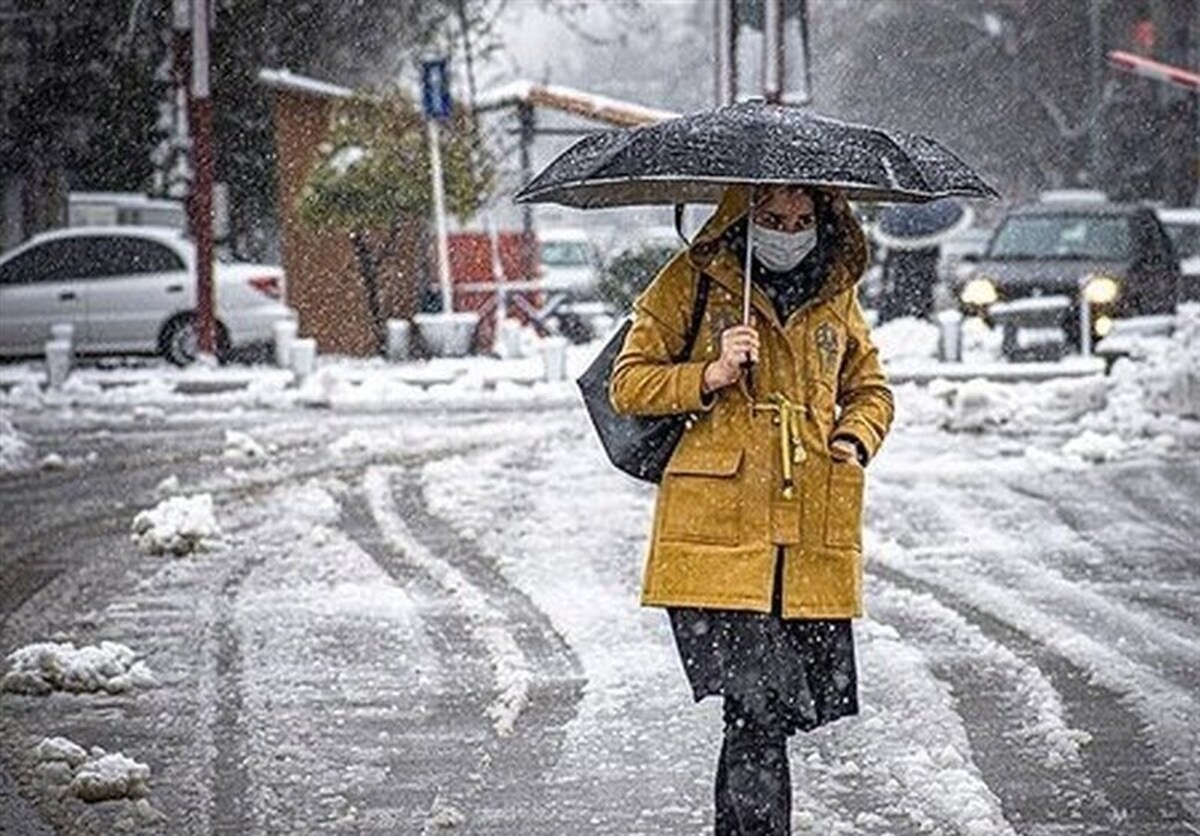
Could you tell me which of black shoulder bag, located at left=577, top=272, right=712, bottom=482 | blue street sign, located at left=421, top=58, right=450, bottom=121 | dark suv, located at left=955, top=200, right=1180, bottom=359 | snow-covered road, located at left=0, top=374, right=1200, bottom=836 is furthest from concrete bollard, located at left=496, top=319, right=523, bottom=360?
black shoulder bag, located at left=577, top=272, right=712, bottom=482

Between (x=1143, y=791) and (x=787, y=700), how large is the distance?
5.79 ft

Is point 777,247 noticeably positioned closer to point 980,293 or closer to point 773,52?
point 773,52

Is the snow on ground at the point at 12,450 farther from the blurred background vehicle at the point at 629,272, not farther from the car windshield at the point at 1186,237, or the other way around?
the car windshield at the point at 1186,237

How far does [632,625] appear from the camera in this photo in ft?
32.7

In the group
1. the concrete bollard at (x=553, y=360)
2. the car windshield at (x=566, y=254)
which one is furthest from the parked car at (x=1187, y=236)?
the concrete bollard at (x=553, y=360)

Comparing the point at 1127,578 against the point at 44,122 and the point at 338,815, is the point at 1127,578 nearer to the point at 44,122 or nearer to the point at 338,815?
the point at 338,815

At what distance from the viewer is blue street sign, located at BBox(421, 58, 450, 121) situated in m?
26.8

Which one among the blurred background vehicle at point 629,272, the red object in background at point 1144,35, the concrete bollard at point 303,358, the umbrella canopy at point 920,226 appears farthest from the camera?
the red object in background at point 1144,35

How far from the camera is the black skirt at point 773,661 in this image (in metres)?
5.65

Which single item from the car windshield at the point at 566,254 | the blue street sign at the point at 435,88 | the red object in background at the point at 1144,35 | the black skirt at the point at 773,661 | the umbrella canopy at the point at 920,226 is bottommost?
the black skirt at the point at 773,661

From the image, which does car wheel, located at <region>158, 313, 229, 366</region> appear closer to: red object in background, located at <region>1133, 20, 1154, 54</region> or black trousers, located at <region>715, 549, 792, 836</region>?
black trousers, located at <region>715, 549, 792, 836</region>

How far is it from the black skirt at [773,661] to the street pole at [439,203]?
2189 centimetres

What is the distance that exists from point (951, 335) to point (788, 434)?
20.6 m

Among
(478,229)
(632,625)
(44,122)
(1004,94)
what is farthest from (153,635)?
(1004,94)
